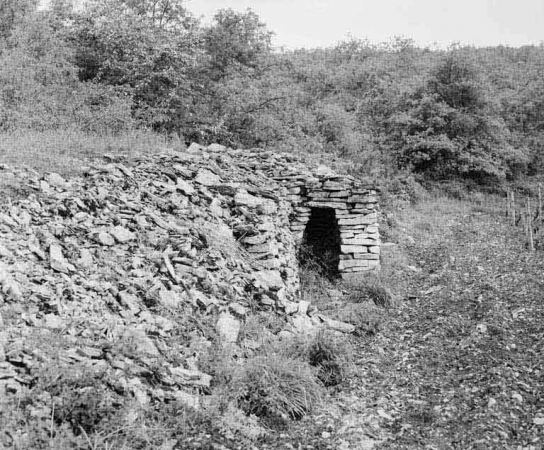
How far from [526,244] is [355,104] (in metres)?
15.4

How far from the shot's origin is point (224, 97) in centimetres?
1411

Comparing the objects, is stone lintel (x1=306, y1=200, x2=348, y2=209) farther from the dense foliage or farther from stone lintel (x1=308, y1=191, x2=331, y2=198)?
the dense foliage

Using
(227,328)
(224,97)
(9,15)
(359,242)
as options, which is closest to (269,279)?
(227,328)

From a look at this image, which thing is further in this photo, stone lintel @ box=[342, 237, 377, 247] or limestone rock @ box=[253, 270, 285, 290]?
stone lintel @ box=[342, 237, 377, 247]

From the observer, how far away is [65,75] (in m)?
13.0

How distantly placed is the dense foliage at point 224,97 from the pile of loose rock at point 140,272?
14.5 ft

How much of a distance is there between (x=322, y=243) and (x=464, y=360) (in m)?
5.26

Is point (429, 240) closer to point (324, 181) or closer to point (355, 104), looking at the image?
point (324, 181)

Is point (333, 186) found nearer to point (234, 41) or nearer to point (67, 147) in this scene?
point (67, 147)

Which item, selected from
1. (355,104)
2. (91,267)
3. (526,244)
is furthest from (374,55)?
(91,267)

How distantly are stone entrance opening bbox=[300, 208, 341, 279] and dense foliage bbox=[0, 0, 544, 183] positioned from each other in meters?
4.07

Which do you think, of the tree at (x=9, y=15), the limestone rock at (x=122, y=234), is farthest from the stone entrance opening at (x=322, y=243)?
the tree at (x=9, y=15)

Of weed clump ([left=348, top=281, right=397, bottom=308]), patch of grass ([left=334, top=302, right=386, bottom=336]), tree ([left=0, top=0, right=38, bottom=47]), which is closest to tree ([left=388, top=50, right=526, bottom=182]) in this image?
weed clump ([left=348, top=281, right=397, bottom=308])

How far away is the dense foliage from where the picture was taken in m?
12.2
